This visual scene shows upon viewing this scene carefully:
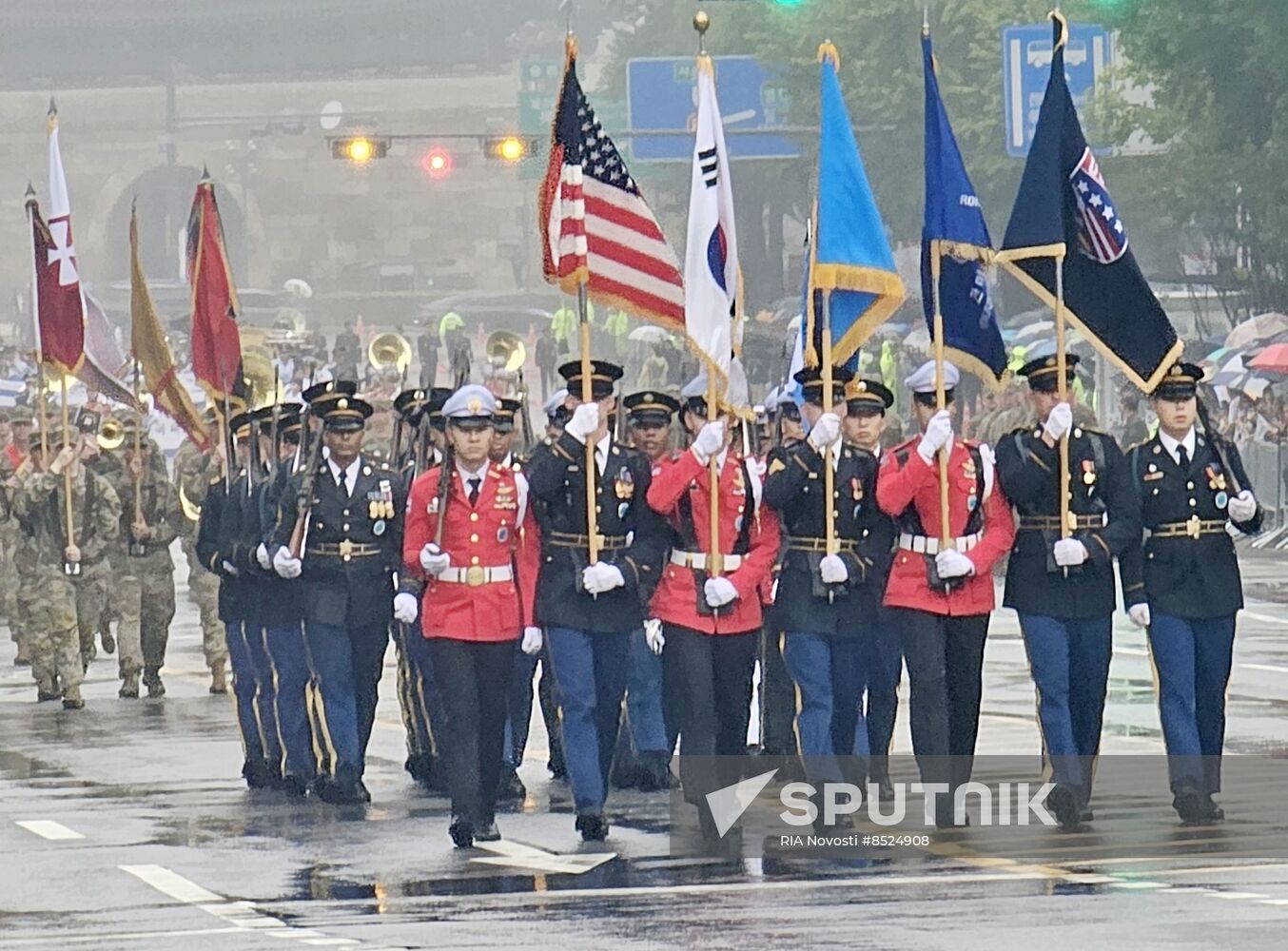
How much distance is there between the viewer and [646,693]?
15.7 meters

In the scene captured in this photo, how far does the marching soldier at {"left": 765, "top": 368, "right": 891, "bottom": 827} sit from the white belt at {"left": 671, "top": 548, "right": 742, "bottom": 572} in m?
0.30

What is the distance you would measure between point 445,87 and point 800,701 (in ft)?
314

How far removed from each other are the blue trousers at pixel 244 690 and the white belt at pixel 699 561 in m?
3.05

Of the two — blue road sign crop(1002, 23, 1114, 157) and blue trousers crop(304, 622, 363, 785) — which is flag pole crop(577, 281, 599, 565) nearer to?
blue trousers crop(304, 622, 363, 785)

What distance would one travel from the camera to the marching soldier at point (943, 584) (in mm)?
13680

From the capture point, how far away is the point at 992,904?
11547 millimetres

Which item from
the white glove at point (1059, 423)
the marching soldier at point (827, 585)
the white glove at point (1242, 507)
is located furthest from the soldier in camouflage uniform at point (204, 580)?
the white glove at point (1242, 507)

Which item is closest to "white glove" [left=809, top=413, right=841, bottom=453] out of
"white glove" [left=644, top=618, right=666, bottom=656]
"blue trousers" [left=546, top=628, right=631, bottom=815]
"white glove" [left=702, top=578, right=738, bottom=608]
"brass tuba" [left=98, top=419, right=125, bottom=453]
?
"white glove" [left=702, top=578, right=738, bottom=608]

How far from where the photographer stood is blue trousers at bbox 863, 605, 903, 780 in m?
14.3

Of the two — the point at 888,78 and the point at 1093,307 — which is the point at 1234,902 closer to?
the point at 1093,307

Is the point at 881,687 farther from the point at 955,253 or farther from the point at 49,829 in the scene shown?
the point at 49,829

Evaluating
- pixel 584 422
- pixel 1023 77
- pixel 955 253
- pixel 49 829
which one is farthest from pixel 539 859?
pixel 1023 77

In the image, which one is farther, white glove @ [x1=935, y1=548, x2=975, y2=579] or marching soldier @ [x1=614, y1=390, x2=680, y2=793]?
marching soldier @ [x1=614, y1=390, x2=680, y2=793]

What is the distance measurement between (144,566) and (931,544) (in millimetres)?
8706
